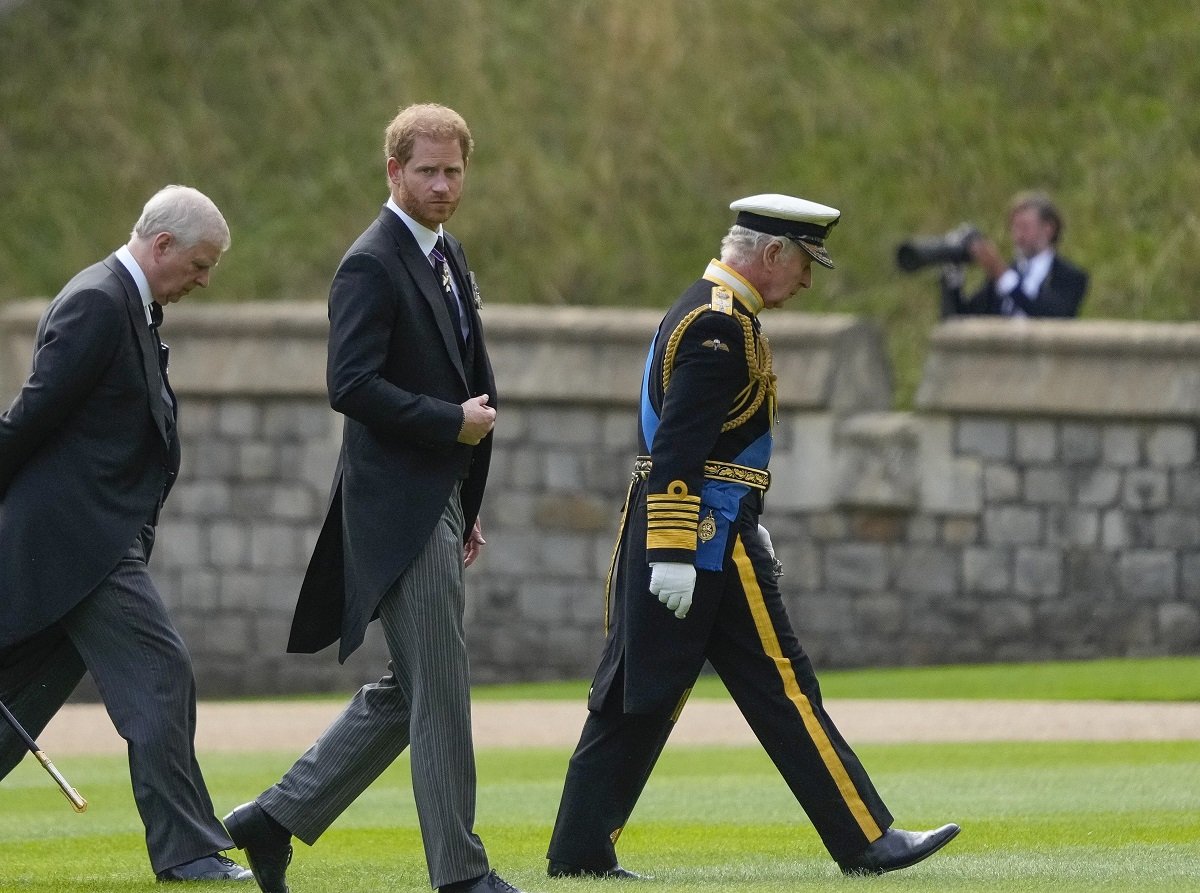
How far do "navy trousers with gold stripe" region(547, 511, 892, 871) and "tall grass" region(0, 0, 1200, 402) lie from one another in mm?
9644

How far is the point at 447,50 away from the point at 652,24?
5.78ft

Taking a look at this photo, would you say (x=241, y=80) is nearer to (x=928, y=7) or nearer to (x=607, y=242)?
(x=607, y=242)

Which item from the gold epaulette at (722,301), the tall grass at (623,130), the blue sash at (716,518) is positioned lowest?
the blue sash at (716,518)

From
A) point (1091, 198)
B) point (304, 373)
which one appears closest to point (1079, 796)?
point (304, 373)

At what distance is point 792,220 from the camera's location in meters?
5.92

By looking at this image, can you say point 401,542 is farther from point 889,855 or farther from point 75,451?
point 889,855

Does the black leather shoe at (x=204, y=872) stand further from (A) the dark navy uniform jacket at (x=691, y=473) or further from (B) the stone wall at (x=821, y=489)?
(B) the stone wall at (x=821, y=489)

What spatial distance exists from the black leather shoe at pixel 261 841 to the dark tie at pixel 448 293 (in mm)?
1221

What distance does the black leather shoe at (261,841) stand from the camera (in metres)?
5.64

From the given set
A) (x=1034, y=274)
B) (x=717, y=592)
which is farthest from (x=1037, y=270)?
(x=717, y=592)

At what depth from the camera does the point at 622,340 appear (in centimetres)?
1380

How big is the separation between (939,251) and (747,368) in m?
7.95

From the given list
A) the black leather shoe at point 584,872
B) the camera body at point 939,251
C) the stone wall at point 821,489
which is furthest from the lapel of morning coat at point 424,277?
the camera body at point 939,251

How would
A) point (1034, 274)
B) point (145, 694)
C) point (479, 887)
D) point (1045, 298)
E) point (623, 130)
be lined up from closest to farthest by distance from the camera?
point (479, 887) → point (145, 694) → point (1045, 298) → point (1034, 274) → point (623, 130)
